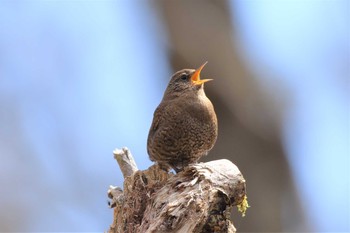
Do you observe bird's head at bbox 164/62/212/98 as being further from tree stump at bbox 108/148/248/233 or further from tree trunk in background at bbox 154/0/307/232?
tree stump at bbox 108/148/248/233

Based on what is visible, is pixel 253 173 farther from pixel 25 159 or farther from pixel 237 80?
pixel 25 159

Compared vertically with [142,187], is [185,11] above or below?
above

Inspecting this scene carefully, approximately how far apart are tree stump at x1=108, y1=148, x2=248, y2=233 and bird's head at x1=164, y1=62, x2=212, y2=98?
1.25 m

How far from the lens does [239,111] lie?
5.50 meters

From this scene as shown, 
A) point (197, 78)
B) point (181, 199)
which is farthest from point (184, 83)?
point (181, 199)

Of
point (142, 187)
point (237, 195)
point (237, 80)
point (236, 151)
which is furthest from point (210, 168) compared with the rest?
point (237, 80)

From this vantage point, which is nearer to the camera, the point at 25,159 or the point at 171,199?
the point at 171,199

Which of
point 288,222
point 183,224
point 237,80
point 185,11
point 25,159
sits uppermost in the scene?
point 25,159

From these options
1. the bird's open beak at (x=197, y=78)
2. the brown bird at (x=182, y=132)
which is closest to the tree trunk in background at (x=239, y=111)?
the bird's open beak at (x=197, y=78)

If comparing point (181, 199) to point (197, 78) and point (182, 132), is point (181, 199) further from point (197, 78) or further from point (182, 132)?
point (197, 78)

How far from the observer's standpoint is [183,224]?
137 inches

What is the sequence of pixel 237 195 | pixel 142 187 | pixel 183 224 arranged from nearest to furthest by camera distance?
pixel 183 224
pixel 237 195
pixel 142 187

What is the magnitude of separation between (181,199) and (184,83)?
1865 millimetres

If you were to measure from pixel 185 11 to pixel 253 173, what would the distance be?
1.50m
